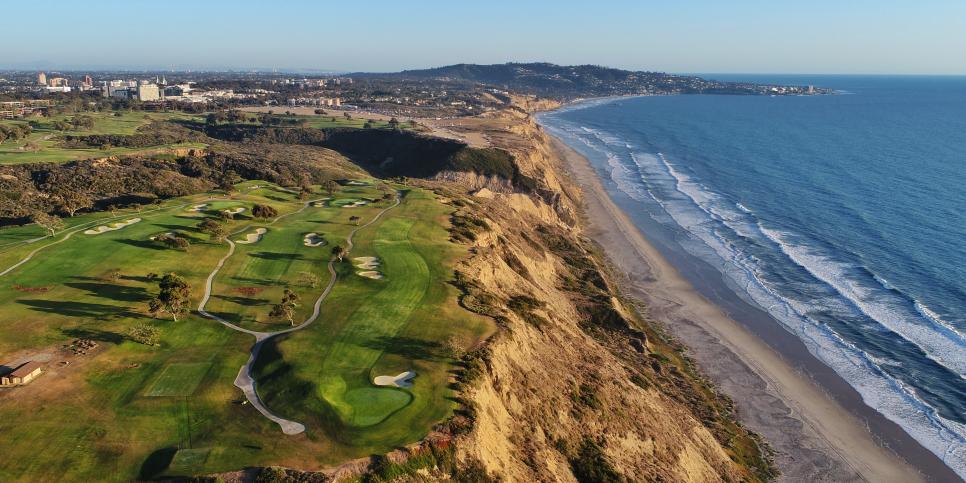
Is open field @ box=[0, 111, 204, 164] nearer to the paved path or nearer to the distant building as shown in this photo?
the paved path

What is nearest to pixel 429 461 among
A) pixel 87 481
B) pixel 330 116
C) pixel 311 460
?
pixel 311 460

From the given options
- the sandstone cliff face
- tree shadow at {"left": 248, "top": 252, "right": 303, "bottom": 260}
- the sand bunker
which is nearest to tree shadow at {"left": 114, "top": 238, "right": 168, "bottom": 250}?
tree shadow at {"left": 248, "top": 252, "right": 303, "bottom": 260}

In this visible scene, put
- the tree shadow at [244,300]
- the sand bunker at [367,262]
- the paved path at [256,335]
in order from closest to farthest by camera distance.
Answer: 1. the paved path at [256,335]
2. the tree shadow at [244,300]
3. the sand bunker at [367,262]


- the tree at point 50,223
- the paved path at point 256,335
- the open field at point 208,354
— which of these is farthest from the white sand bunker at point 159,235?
the tree at point 50,223

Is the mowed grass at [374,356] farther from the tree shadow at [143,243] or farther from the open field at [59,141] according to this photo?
the open field at [59,141]

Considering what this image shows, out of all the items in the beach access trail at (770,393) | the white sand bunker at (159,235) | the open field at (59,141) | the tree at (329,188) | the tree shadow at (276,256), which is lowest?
the beach access trail at (770,393)

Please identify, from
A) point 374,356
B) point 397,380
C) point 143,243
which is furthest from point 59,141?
point 397,380

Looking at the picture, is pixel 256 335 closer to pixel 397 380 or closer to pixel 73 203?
pixel 397 380
